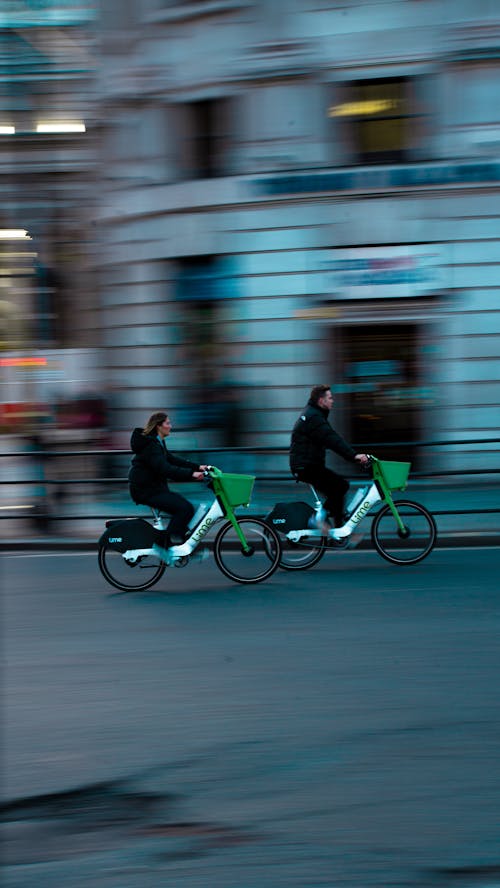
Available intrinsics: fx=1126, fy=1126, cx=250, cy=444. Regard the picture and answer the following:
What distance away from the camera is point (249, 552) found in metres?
10.2

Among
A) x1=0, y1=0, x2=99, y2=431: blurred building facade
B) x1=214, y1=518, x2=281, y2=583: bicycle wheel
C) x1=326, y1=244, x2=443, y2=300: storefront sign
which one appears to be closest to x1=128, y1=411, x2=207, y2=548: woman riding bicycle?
x1=214, y1=518, x2=281, y2=583: bicycle wheel

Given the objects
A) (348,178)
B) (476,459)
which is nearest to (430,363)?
(348,178)

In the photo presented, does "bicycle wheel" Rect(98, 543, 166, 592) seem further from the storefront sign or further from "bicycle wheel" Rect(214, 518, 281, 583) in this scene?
the storefront sign

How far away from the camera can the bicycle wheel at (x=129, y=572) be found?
9.98 metres

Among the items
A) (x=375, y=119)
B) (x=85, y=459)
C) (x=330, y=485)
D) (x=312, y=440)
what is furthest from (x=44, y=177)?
(x=330, y=485)

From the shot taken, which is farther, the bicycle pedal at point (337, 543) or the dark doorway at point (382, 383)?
the dark doorway at point (382, 383)

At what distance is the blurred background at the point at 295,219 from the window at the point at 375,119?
0.08ft

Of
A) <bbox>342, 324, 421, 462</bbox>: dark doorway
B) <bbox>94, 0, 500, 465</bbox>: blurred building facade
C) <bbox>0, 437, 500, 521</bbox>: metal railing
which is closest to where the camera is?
<bbox>0, 437, 500, 521</bbox>: metal railing

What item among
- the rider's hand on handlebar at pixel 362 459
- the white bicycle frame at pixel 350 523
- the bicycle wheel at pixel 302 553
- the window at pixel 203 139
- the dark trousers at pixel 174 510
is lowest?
the bicycle wheel at pixel 302 553

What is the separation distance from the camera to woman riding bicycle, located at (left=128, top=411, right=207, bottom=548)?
9.97 metres

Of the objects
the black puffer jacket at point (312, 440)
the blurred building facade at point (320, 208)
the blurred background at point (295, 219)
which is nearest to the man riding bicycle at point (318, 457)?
the black puffer jacket at point (312, 440)

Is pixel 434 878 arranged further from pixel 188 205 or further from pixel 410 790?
pixel 188 205

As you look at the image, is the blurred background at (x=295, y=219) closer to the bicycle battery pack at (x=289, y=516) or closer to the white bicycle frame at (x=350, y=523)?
the bicycle battery pack at (x=289, y=516)

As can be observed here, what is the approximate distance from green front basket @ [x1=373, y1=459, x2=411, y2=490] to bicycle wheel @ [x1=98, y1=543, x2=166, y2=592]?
7.50 ft
